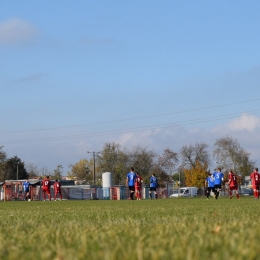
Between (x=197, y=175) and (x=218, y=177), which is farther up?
(x=197, y=175)

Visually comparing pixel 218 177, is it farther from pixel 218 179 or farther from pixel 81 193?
pixel 81 193

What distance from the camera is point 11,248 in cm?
491

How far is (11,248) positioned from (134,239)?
3.41 ft

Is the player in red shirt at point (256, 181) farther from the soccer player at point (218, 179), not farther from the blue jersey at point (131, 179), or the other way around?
the blue jersey at point (131, 179)

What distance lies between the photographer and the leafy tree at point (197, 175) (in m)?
120

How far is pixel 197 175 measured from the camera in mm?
120312

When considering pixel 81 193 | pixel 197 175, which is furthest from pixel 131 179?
pixel 197 175

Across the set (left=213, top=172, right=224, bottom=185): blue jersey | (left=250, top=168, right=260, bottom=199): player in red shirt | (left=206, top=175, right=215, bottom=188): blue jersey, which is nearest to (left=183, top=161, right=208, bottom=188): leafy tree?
(left=206, top=175, right=215, bottom=188): blue jersey

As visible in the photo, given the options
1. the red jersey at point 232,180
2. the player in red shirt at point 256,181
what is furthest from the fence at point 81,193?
the player in red shirt at point 256,181

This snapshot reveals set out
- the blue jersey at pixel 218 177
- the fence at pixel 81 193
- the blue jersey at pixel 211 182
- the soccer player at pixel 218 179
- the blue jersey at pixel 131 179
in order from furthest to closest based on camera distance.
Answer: the fence at pixel 81 193 → the blue jersey at pixel 211 182 → the blue jersey at pixel 131 179 → the blue jersey at pixel 218 177 → the soccer player at pixel 218 179

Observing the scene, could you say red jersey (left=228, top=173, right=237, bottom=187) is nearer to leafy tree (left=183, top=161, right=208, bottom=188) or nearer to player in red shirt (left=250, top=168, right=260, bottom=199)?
player in red shirt (left=250, top=168, right=260, bottom=199)

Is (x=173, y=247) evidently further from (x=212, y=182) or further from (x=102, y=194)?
(x=102, y=194)

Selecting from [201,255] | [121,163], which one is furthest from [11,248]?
[121,163]

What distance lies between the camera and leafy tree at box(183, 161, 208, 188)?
120 m
